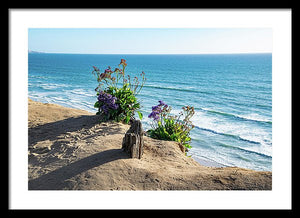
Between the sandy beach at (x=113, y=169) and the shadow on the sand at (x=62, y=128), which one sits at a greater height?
the shadow on the sand at (x=62, y=128)

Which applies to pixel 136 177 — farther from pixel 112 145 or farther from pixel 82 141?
pixel 82 141

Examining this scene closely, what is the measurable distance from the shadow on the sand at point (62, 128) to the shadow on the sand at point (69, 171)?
1.74m

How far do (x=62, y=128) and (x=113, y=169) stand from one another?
11.6 feet

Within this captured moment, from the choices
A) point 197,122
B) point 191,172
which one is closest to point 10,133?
point 191,172

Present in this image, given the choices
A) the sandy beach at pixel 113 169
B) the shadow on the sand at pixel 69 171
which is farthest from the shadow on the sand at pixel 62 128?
the shadow on the sand at pixel 69 171

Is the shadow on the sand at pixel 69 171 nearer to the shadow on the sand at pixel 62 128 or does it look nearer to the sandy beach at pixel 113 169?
the sandy beach at pixel 113 169

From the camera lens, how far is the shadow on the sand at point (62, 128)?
6.76 metres

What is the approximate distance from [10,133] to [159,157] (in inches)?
108

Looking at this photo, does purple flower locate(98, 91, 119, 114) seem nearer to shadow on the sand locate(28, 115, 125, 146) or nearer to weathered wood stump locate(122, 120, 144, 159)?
shadow on the sand locate(28, 115, 125, 146)

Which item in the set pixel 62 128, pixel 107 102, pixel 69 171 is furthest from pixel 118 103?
pixel 69 171

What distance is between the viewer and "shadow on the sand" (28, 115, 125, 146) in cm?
676

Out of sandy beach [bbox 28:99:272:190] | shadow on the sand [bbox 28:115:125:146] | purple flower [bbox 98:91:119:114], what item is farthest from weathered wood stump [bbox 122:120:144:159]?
purple flower [bbox 98:91:119:114]
